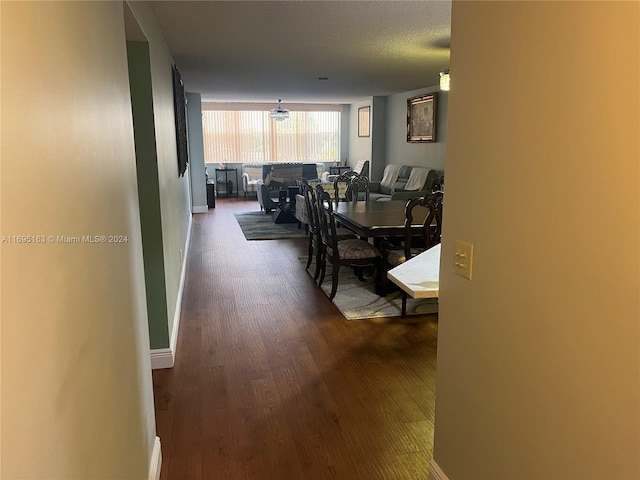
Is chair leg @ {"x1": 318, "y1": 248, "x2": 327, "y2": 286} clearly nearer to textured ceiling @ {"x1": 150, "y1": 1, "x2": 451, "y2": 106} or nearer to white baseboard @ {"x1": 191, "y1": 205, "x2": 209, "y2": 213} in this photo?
textured ceiling @ {"x1": 150, "y1": 1, "x2": 451, "y2": 106}

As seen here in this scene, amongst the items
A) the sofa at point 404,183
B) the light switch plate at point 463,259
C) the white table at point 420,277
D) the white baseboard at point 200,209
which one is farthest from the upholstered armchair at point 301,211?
the light switch plate at point 463,259

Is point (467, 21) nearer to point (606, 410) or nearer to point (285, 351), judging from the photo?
point (606, 410)

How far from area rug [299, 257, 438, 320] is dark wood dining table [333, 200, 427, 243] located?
0.49m

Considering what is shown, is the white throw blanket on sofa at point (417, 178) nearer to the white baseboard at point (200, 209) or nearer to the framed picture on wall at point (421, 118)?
the framed picture on wall at point (421, 118)

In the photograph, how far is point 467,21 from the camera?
5.04ft

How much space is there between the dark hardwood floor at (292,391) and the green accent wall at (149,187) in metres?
0.36

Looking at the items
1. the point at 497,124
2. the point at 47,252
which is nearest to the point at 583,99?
the point at 497,124

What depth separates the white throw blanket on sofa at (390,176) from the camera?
9.45 metres

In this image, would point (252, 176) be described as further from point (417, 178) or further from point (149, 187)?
point (149, 187)

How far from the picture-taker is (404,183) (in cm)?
895

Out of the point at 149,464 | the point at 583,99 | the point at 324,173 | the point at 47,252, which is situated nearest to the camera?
the point at 47,252

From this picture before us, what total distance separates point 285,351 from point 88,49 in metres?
2.45

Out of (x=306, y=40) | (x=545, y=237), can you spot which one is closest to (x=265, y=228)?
(x=306, y=40)

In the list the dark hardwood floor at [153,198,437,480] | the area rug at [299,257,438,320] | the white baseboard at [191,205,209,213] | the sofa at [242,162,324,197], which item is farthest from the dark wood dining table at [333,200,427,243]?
the white baseboard at [191,205,209,213]
